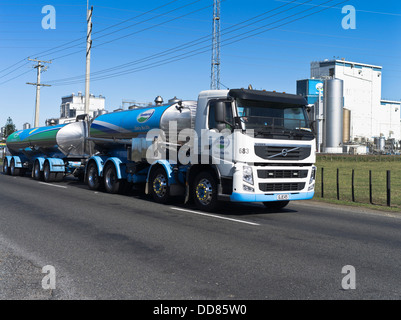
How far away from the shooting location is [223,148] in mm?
10180

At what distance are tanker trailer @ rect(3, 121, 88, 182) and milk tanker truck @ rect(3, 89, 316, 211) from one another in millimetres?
4981

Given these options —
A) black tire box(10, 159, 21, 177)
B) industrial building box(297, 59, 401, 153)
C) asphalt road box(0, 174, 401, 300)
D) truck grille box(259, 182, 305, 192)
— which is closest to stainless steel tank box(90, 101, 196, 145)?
asphalt road box(0, 174, 401, 300)

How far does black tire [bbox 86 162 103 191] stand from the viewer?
16.2m

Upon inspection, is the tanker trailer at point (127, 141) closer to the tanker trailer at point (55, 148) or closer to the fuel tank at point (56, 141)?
the fuel tank at point (56, 141)

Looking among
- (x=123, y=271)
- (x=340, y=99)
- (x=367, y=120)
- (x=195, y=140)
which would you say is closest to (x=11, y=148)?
(x=195, y=140)

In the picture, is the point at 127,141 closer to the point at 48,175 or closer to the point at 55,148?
the point at 55,148

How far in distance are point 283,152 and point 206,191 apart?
212cm

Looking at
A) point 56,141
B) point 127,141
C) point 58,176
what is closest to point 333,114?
point 58,176

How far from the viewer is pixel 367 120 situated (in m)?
121

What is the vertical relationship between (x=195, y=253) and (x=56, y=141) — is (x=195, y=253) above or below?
below

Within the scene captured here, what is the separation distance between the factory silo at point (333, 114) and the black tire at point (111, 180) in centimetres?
Result: 8283

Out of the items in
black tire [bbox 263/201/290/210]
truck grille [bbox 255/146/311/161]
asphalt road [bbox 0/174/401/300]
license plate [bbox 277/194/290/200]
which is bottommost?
asphalt road [bbox 0/174/401/300]

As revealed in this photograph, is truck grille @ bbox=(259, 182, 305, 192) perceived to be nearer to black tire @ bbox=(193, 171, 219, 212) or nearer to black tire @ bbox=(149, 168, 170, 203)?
black tire @ bbox=(193, 171, 219, 212)
